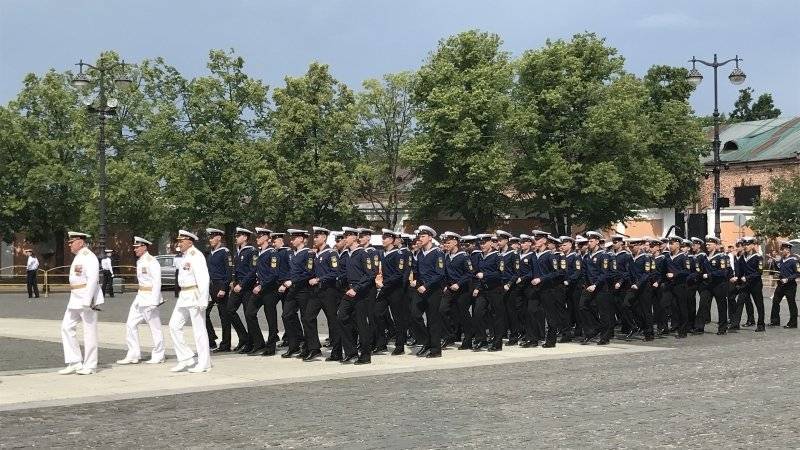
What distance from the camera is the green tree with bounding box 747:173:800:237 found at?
51.9 meters

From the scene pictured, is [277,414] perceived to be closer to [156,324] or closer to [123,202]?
[156,324]

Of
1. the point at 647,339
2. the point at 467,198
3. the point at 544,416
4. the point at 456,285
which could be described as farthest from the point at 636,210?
the point at 544,416

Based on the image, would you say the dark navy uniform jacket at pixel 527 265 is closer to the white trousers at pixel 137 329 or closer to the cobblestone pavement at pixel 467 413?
A: the cobblestone pavement at pixel 467 413

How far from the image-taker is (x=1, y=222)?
168 ft

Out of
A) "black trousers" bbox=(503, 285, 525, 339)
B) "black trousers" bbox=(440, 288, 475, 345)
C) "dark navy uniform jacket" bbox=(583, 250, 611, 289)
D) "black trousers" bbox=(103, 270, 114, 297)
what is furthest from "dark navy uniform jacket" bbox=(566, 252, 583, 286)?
"black trousers" bbox=(103, 270, 114, 297)

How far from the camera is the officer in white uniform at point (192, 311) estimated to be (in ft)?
45.1

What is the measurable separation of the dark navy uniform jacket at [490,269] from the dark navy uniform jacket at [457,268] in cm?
60

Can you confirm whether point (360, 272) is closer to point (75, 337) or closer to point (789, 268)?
point (75, 337)

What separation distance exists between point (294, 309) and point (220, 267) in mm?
1623

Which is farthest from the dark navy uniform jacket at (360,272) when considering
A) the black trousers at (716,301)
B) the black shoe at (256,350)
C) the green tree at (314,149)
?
the green tree at (314,149)

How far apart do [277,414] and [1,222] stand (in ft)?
150

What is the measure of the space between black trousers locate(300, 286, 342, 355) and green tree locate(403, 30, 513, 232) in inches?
1281

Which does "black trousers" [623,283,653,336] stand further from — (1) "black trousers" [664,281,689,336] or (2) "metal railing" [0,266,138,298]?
(2) "metal railing" [0,266,138,298]

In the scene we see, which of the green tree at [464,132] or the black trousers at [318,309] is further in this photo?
the green tree at [464,132]
